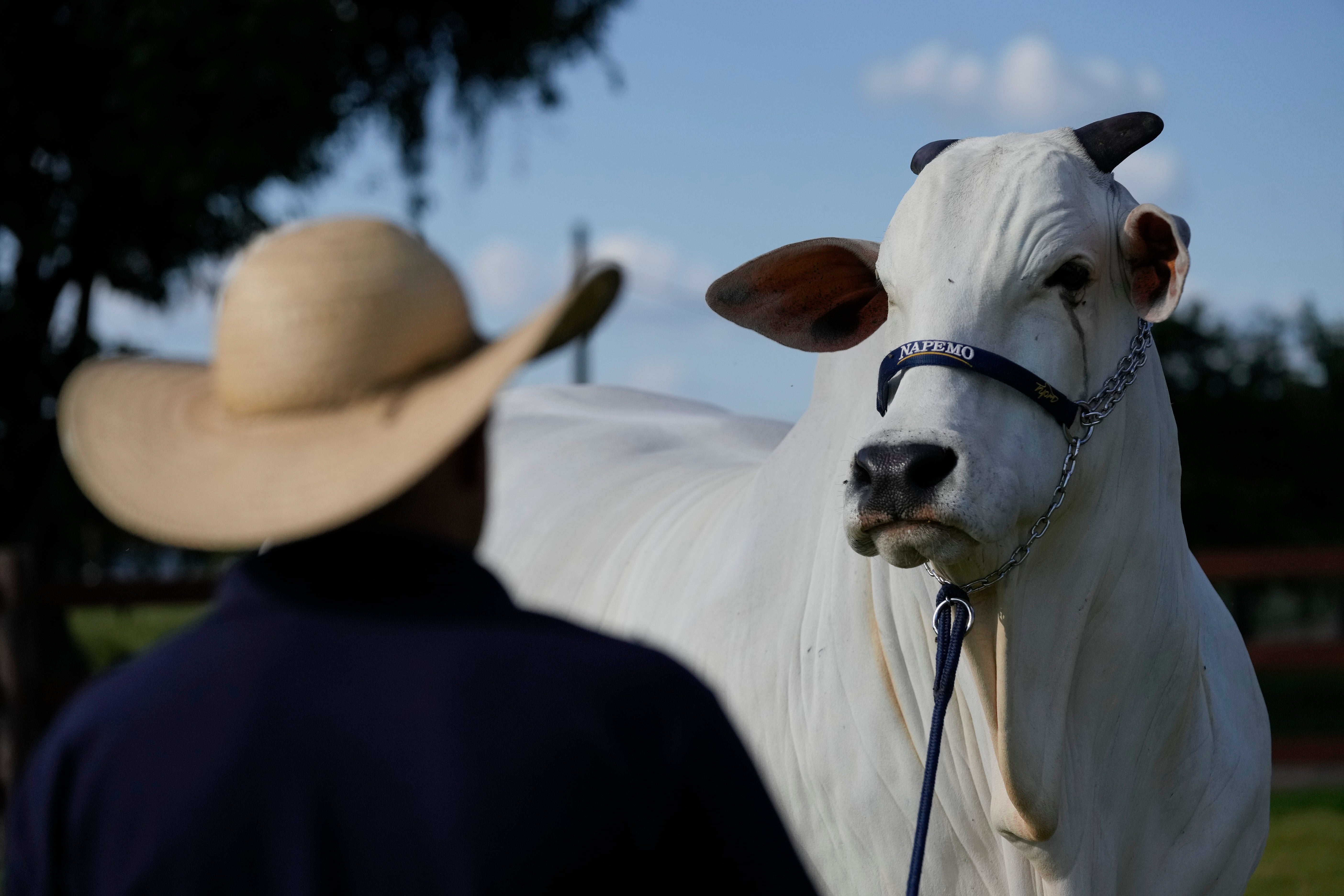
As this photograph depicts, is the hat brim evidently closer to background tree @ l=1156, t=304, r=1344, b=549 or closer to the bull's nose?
the bull's nose

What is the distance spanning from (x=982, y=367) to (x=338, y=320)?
141 centimetres

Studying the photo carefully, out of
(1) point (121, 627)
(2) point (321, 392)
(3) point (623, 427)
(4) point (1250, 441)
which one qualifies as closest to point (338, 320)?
(2) point (321, 392)

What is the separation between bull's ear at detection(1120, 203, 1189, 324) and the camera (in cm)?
251

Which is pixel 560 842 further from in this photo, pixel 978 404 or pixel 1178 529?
pixel 1178 529

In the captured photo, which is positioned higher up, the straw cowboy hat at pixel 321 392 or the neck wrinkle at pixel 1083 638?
the straw cowboy hat at pixel 321 392

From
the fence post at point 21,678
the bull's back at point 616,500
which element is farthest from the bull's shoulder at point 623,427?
the fence post at point 21,678

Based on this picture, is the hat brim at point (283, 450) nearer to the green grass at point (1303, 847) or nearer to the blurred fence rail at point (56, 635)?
the green grass at point (1303, 847)

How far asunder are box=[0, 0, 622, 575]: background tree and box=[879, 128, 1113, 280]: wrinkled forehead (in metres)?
7.05

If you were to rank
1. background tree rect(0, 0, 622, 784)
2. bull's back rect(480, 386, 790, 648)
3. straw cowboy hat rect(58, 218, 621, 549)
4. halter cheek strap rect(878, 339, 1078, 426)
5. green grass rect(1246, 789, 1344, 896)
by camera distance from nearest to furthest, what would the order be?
1. straw cowboy hat rect(58, 218, 621, 549)
2. halter cheek strap rect(878, 339, 1078, 426)
3. bull's back rect(480, 386, 790, 648)
4. green grass rect(1246, 789, 1344, 896)
5. background tree rect(0, 0, 622, 784)

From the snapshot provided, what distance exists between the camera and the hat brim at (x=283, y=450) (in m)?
1.21

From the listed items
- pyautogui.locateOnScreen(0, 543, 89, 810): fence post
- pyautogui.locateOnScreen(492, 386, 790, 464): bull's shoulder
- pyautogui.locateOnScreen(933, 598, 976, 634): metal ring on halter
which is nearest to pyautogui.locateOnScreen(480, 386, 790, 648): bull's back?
pyautogui.locateOnScreen(492, 386, 790, 464): bull's shoulder

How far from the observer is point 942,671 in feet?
8.23

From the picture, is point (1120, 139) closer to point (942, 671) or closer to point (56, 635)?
point (942, 671)

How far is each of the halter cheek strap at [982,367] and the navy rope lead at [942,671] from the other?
36 cm
